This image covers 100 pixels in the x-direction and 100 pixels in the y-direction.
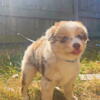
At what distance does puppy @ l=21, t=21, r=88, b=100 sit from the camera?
3.48 metres

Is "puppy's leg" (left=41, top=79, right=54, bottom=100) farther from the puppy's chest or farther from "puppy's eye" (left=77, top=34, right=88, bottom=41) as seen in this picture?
"puppy's eye" (left=77, top=34, right=88, bottom=41)

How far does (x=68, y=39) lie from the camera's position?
11.3 ft

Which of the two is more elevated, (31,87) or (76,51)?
(76,51)

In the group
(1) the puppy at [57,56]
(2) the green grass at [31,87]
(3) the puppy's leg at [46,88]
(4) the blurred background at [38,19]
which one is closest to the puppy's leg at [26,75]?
(1) the puppy at [57,56]

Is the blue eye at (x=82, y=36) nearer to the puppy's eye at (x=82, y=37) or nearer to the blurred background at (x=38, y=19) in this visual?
the puppy's eye at (x=82, y=37)

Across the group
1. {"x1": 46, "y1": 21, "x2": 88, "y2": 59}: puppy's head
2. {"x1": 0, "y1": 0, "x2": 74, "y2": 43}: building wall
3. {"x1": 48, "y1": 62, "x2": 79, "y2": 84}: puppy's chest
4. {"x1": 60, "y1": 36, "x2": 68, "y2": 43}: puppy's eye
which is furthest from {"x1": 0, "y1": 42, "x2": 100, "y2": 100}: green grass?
{"x1": 0, "y1": 0, "x2": 74, "y2": 43}: building wall

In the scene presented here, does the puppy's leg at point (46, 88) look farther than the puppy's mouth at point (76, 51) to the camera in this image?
Yes

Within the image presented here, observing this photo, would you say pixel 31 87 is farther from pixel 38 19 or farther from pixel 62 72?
pixel 38 19

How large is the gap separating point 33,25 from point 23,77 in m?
6.78

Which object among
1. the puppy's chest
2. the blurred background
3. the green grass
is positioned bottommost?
the blurred background

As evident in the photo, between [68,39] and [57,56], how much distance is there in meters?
0.28

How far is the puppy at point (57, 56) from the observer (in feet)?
11.4

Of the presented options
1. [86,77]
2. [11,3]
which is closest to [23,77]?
[86,77]

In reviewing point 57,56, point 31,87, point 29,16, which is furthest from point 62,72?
point 29,16
